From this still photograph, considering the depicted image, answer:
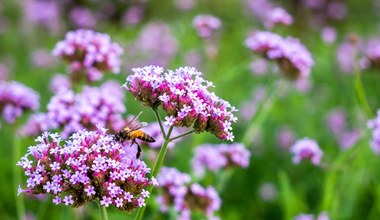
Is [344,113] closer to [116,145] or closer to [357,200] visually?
[357,200]

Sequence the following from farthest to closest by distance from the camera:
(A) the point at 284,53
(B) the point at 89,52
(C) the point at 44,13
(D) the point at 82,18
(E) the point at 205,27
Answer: (C) the point at 44,13 < (D) the point at 82,18 < (E) the point at 205,27 < (A) the point at 284,53 < (B) the point at 89,52

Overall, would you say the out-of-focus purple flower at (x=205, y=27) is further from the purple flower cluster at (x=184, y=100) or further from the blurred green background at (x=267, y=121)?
the purple flower cluster at (x=184, y=100)

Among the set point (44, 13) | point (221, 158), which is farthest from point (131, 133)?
point (44, 13)

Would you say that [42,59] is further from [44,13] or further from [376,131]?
[376,131]

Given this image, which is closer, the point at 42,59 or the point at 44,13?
the point at 42,59

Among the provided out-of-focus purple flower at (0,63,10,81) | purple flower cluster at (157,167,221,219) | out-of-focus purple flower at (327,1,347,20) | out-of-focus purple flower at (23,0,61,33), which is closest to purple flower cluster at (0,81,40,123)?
purple flower cluster at (157,167,221,219)
